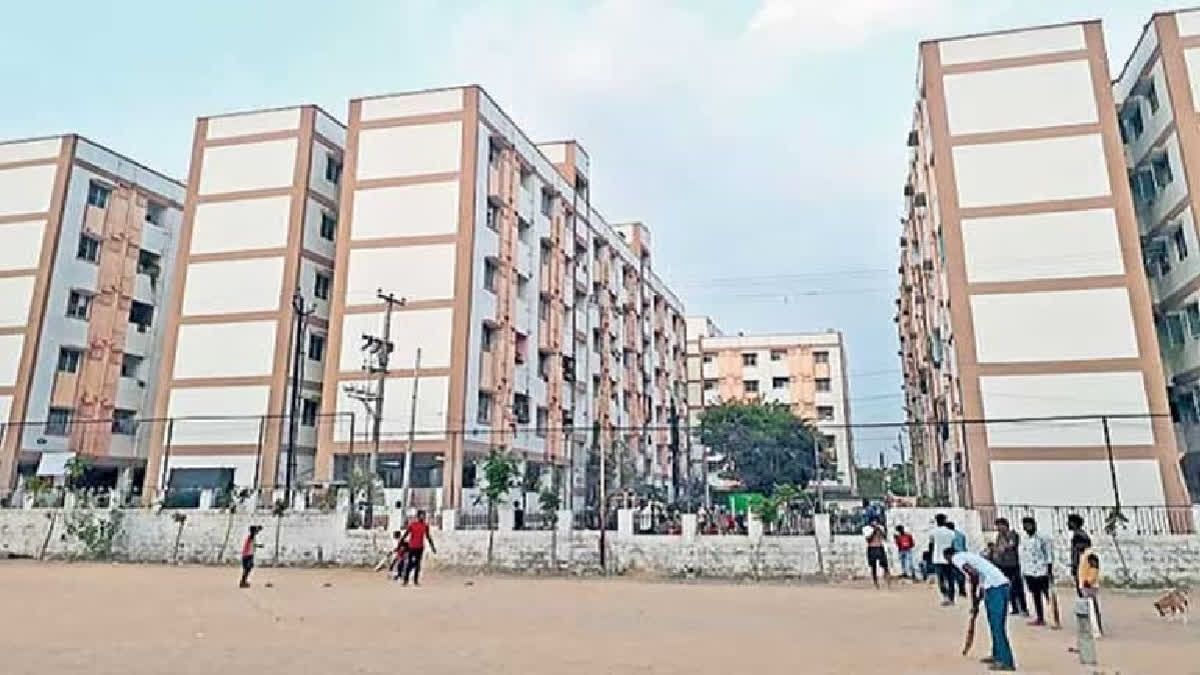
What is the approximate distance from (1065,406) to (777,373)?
1909 inches

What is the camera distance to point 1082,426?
27.1 meters

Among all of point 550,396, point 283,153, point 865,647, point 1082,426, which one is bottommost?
point 865,647

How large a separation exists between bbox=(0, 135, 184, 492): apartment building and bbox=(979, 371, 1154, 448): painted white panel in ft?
114

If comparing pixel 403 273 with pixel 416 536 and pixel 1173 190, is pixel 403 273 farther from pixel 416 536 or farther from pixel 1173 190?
pixel 1173 190

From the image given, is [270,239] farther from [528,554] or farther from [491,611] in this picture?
[491,611]

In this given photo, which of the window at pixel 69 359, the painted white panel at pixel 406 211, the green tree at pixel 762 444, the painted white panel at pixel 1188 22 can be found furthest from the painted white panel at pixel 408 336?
the green tree at pixel 762 444

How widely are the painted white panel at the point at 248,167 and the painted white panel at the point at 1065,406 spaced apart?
29.4 metres

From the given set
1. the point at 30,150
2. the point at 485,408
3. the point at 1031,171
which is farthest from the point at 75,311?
the point at 1031,171

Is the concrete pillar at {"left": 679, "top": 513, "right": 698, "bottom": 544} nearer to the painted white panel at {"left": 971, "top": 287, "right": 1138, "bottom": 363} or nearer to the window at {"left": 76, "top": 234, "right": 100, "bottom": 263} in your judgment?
the painted white panel at {"left": 971, "top": 287, "right": 1138, "bottom": 363}

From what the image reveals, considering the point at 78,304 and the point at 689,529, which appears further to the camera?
the point at 78,304

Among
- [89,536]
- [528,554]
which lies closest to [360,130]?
[89,536]

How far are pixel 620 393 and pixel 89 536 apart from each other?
32.0 metres

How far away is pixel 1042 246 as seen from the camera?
28.8m

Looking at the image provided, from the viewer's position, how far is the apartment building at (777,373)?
74875 mm
